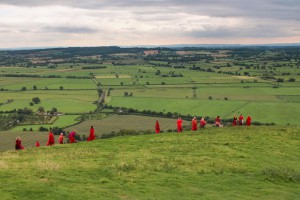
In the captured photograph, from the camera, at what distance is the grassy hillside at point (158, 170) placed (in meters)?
18.3

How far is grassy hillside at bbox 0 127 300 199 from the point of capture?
18266 millimetres

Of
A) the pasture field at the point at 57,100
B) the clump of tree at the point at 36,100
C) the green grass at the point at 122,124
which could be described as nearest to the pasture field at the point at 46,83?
the pasture field at the point at 57,100

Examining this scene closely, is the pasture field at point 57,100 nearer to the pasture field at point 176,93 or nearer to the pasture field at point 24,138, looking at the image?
the pasture field at point 176,93

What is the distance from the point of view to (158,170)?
22.7 metres

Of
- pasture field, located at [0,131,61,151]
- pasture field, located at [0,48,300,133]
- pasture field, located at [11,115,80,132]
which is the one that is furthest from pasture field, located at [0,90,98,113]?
pasture field, located at [0,131,61,151]

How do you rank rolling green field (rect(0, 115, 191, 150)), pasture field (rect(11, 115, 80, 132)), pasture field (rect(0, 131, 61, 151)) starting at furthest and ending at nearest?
pasture field (rect(11, 115, 80, 132)) < rolling green field (rect(0, 115, 191, 150)) < pasture field (rect(0, 131, 61, 151))

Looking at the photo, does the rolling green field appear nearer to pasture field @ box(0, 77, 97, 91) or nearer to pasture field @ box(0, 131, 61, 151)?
pasture field @ box(0, 131, 61, 151)

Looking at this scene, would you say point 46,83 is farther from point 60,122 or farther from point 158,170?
point 158,170

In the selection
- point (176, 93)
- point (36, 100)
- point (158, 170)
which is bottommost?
point (36, 100)

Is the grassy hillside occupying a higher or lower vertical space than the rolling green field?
higher

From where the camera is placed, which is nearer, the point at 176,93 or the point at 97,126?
the point at 97,126

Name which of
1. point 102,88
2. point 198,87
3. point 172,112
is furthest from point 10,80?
point 172,112

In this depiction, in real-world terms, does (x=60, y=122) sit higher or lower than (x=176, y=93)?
lower

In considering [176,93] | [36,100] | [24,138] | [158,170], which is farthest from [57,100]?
[158,170]
